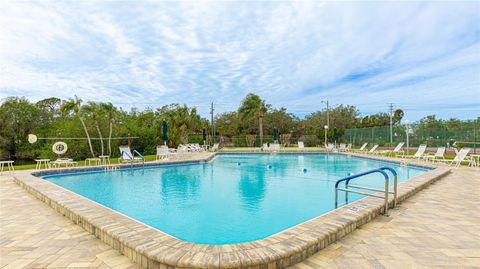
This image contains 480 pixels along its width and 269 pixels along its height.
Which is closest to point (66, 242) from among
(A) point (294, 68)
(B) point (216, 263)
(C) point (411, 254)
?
(B) point (216, 263)

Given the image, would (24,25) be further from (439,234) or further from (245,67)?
(245,67)

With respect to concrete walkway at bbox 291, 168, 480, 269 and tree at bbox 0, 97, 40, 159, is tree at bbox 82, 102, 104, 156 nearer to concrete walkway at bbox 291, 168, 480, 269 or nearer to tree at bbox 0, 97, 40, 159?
tree at bbox 0, 97, 40, 159

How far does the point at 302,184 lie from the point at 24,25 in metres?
10.3

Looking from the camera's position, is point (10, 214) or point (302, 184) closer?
point (10, 214)

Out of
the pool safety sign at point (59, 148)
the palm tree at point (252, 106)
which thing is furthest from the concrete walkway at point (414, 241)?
the palm tree at point (252, 106)

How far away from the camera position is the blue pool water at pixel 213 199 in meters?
4.33

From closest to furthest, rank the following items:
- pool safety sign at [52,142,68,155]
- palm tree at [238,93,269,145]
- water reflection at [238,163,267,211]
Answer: water reflection at [238,163,267,211] → pool safety sign at [52,142,68,155] → palm tree at [238,93,269,145]

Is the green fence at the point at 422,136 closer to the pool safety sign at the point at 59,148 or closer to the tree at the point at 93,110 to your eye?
the pool safety sign at the point at 59,148

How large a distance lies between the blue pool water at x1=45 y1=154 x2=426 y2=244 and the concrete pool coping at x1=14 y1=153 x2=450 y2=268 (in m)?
1.05

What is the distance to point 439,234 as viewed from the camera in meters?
3.19

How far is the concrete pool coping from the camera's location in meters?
2.32

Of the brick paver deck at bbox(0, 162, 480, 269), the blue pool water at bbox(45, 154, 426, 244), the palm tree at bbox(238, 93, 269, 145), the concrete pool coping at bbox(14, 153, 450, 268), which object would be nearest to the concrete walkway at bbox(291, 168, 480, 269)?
the brick paver deck at bbox(0, 162, 480, 269)

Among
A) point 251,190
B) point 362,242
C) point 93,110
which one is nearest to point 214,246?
point 362,242

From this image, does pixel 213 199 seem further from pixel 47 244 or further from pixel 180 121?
pixel 180 121
